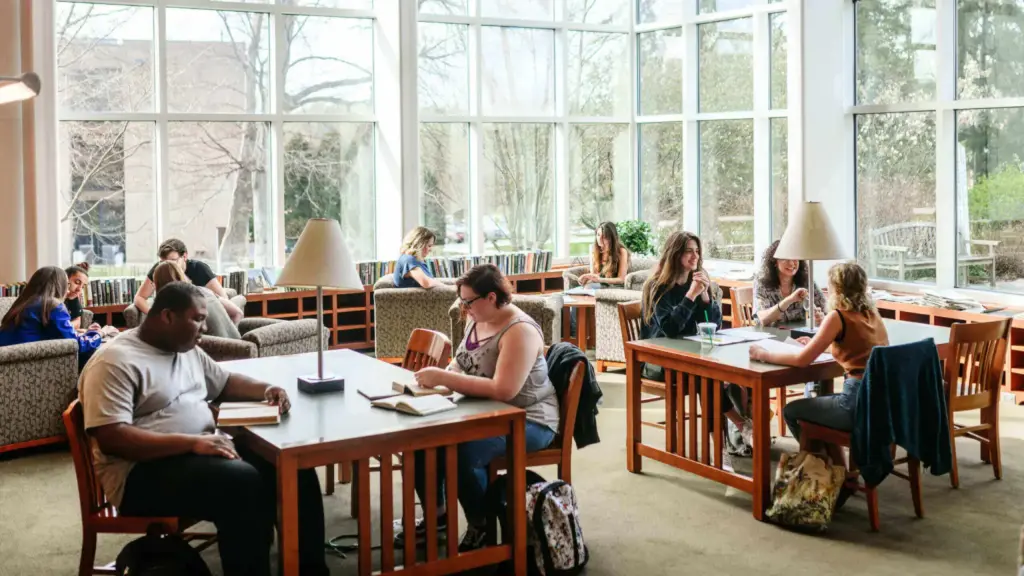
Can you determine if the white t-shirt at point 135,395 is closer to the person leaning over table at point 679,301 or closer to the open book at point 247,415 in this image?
the open book at point 247,415

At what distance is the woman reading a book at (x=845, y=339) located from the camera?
5.39m

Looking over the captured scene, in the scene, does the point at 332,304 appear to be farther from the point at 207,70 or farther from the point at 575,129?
the point at 575,129

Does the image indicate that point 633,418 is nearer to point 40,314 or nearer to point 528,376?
point 528,376

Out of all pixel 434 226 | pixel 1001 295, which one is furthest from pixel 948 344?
pixel 434 226

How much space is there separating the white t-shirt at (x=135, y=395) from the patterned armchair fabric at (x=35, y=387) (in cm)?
260

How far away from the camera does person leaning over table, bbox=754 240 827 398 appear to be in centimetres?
680

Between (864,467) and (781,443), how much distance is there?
169cm

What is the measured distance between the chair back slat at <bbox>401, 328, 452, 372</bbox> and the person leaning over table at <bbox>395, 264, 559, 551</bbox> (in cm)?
29

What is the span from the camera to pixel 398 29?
1036 centimetres

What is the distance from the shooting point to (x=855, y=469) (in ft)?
18.0

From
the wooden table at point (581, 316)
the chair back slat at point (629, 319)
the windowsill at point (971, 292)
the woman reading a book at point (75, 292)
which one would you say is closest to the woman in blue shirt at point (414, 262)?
the wooden table at point (581, 316)

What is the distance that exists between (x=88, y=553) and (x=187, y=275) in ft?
14.6

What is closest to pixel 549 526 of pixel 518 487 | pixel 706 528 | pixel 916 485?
pixel 518 487

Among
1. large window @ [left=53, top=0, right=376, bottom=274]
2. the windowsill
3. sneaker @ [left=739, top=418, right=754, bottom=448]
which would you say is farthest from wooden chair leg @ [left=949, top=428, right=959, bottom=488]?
large window @ [left=53, top=0, right=376, bottom=274]
